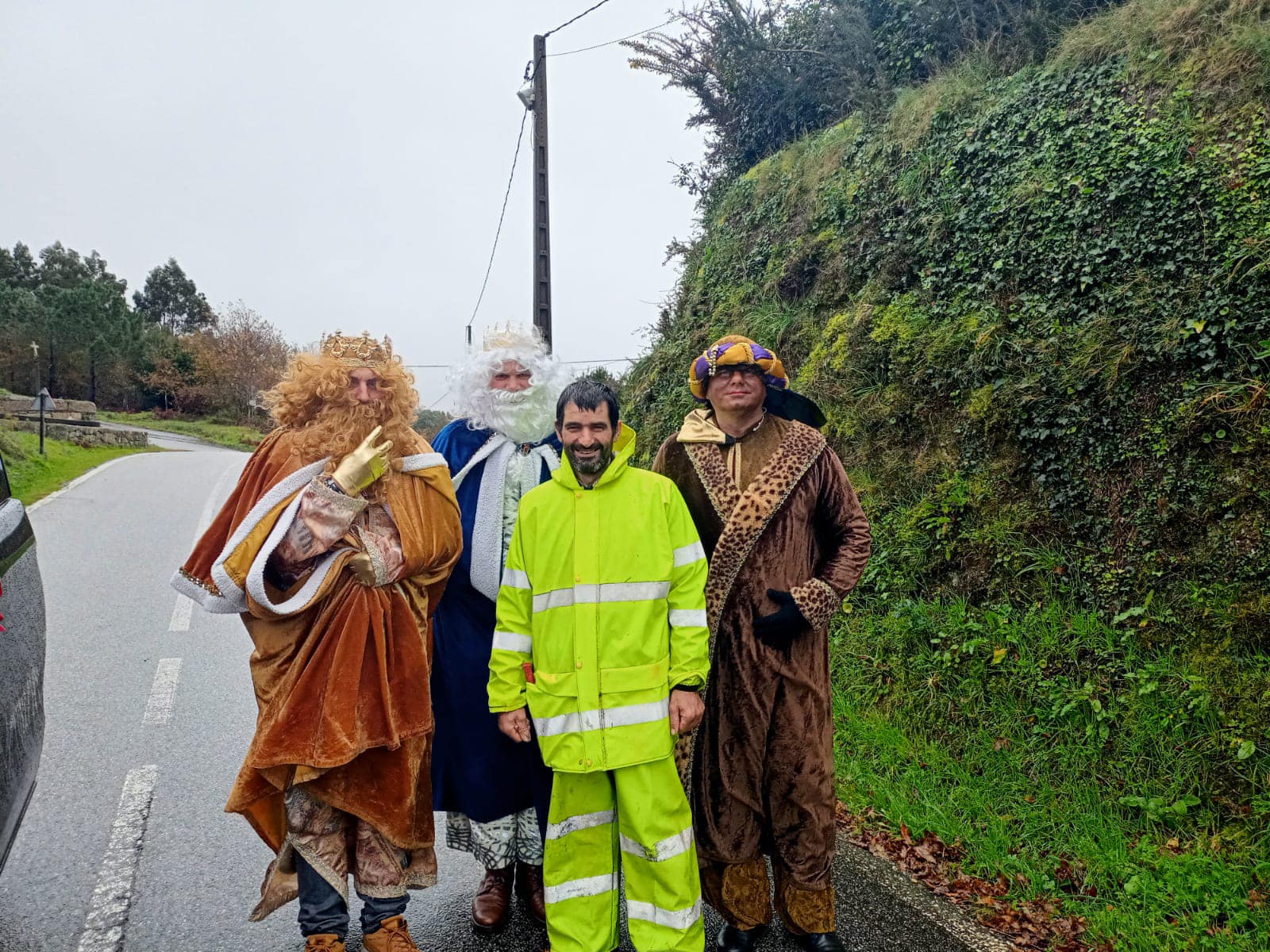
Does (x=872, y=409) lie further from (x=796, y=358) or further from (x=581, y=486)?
(x=581, y=486)

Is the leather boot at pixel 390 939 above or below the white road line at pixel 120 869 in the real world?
above

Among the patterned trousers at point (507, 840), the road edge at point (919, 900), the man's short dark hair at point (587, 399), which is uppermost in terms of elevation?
the man's short dark hair at point (587, 399)

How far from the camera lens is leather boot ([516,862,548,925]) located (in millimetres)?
3062

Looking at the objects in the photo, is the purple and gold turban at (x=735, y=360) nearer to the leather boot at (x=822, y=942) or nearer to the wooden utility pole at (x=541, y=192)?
the leather boot at (x=822, y=942)

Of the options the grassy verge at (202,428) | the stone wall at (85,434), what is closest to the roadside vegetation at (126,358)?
the grassy verge at (202,428)

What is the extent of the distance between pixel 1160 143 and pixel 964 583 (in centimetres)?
275

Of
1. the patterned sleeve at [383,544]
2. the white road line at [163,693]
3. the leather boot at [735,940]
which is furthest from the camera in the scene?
the white road line at [163,693]

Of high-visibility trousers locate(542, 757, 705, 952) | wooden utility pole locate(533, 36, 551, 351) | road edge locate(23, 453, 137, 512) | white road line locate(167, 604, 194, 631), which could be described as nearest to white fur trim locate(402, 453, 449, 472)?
high-visibility trousers locate(542, 757, 705, 952)

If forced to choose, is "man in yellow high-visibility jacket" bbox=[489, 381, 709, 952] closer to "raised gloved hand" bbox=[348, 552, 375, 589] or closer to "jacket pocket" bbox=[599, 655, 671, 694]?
"jacket pocket" bbox=[599, 655, 671, 694]

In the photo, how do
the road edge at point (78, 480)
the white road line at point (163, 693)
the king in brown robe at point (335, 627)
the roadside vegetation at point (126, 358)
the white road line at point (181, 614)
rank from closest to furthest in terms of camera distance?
1. the king in brown robe at point (335, 627)
2. the white road line at point (163, 693)
3. the white road line at point (181, 614)
4. the road edge at point (78, 480)
5. the roadside vegetation at point (126, 358)

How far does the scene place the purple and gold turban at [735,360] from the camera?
2.91 metres

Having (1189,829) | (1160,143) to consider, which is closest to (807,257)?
(1160,143)

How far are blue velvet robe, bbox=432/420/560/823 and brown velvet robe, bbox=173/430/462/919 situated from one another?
203 mm

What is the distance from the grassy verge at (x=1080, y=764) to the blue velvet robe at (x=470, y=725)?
1.81m
